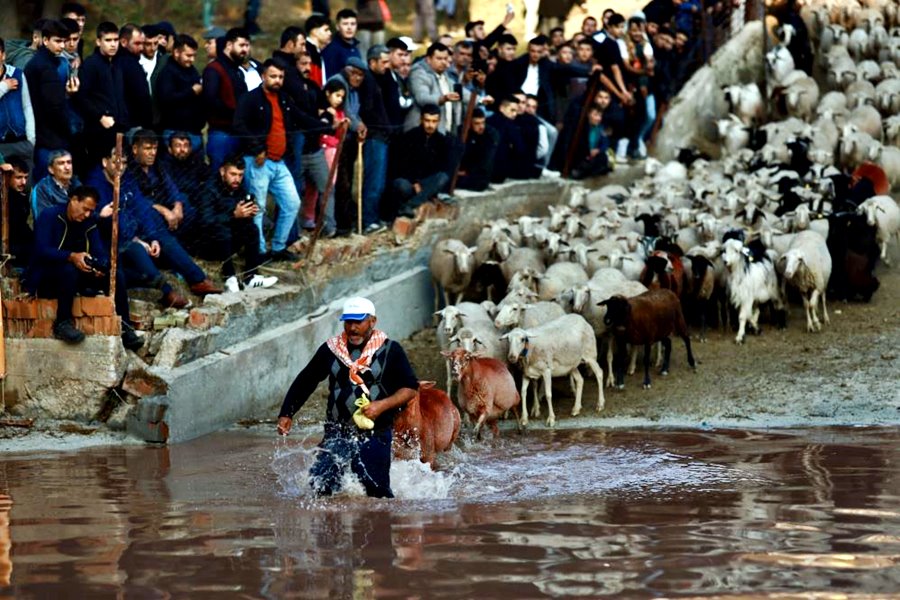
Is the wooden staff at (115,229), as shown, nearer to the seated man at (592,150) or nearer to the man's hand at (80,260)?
the man's hand at (80,260)

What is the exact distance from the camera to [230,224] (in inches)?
592

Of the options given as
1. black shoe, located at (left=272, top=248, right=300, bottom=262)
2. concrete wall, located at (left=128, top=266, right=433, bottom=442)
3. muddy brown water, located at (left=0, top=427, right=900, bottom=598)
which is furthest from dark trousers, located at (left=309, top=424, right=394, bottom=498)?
black shoe, located at (left=272, top=248, right=300, bottom=262)

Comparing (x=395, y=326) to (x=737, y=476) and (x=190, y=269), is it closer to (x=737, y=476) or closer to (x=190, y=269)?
(x=190, y=269)

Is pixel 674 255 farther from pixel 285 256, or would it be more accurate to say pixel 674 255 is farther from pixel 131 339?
pixel 131 339

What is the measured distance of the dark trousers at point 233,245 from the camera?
593 inches

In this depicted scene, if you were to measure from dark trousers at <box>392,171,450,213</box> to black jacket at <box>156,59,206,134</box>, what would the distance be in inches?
134

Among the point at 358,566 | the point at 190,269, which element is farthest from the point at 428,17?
the point at 358,566

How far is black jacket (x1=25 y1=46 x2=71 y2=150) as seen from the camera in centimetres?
1370

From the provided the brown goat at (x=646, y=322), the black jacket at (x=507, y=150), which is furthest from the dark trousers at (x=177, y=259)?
the black jacket at (x=507, y=150)

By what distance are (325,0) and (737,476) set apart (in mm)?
16354

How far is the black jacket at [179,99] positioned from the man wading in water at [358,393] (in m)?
5.43

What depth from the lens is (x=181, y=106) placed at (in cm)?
1521

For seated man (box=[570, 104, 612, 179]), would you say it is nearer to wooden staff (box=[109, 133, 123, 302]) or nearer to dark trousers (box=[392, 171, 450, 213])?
dark trousers (box=[392, 171, 450, 213])

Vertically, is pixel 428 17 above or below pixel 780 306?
above
